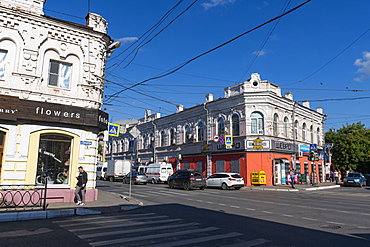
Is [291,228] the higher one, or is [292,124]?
[292,124]

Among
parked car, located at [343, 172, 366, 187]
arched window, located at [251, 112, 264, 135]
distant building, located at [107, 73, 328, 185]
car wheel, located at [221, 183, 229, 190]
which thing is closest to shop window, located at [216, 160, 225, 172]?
distant building, located at [107, 73, 328, 185]

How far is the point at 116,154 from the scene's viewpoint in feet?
175

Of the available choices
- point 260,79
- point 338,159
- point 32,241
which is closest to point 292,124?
point 260,79

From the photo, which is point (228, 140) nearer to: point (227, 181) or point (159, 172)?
point (227, 181)

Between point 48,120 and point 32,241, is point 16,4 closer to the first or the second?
point 48,120

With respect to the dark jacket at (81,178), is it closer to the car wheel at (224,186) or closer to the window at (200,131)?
the car wheel at (224,186)

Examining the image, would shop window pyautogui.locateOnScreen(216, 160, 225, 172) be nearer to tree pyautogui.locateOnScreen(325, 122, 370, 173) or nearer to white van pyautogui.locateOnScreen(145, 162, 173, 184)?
white van pyautogui.locateOnScreen(145, 162, 173, 184)

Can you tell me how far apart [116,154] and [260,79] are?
33.2 metres

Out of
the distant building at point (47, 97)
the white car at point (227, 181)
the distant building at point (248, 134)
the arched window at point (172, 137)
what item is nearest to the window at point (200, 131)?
the distant building at point (248, 134)

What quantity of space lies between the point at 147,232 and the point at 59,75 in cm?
1031

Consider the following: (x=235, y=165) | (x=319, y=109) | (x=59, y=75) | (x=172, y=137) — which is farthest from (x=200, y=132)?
(x=59, y=75)

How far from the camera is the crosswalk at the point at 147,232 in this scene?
6372 mm

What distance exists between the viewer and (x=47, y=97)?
1358 centimetres

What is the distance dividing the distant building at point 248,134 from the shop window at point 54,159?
1858 cm
